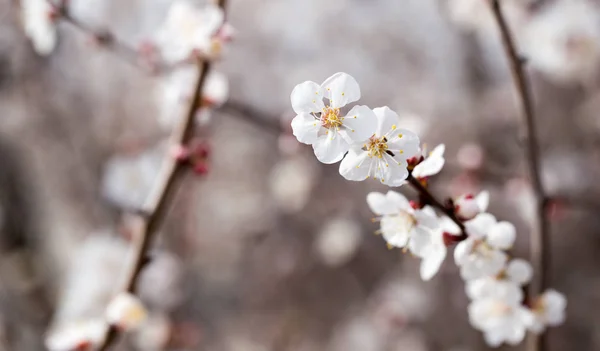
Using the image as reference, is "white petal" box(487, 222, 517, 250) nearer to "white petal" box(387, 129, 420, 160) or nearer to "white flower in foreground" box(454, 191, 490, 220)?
"white flower in foreground" box(454, 191, 490, 220)

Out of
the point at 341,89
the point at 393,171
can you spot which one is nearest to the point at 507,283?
the point at 393,171

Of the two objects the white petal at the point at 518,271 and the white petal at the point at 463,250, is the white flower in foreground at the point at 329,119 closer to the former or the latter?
the white petal at the point at 463,250

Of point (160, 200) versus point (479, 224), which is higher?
point (160, 200)

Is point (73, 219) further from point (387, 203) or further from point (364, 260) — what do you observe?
point (387, 203)

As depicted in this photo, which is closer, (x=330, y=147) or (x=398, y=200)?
(x=330, y=147)

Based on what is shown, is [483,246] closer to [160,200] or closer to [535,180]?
[535,180]

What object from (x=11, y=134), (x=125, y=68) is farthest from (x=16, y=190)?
(x=125, y=68)
